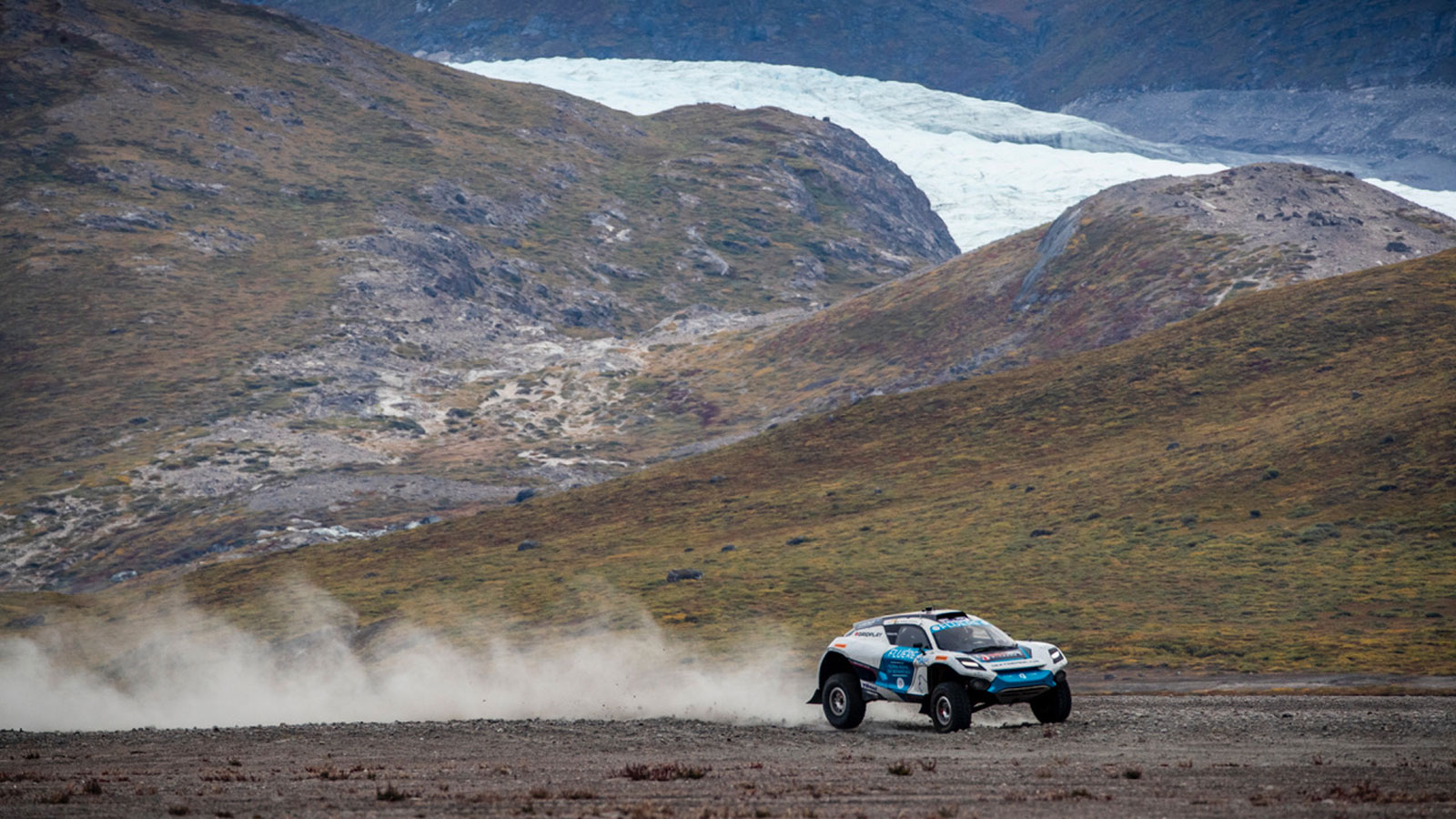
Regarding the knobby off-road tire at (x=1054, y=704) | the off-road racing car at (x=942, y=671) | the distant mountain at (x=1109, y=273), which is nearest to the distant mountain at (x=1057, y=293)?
the distant mountain at (x=1109, y=273)

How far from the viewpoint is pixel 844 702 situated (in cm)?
2823

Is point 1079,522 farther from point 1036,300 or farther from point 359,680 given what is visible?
point 1036,300

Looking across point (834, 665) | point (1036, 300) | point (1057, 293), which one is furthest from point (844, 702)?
point (1057, 293)

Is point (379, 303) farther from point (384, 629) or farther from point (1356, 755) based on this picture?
point (1356, 755)

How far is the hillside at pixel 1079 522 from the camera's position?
5562 cm

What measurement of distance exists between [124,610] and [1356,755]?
85164 mm

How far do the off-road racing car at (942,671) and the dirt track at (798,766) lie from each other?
2.05 feet

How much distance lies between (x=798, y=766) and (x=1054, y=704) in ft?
25.4

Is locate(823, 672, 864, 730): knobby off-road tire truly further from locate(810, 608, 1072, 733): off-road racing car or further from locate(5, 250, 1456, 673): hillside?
locate(5, 250, 1456, 673): hillside

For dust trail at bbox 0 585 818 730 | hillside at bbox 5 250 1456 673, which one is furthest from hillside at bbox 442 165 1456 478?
dust trail at bbox 0 585 818 730

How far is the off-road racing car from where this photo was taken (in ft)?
84.5

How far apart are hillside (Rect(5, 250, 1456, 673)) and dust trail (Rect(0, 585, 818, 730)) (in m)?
3.79

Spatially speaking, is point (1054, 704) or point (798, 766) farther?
point (1054, 704)

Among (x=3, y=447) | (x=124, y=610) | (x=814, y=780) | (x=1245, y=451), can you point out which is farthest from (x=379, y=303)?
(x=814, y=780)
